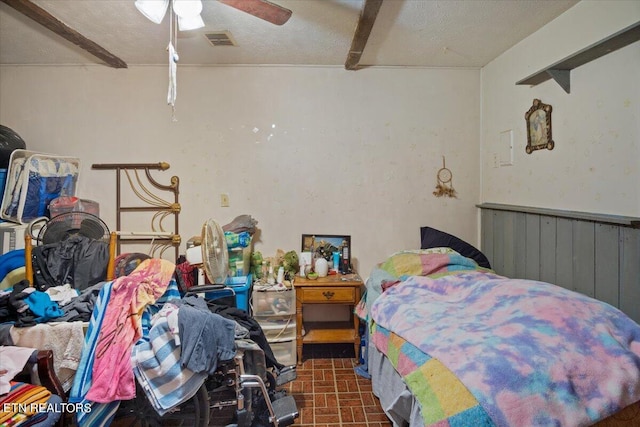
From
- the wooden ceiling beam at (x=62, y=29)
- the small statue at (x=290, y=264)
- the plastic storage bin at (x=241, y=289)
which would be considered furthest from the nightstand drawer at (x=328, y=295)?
the wooden ceiling beam at (x=62, y=29)

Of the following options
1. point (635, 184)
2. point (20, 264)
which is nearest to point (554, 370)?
point (635, 184)

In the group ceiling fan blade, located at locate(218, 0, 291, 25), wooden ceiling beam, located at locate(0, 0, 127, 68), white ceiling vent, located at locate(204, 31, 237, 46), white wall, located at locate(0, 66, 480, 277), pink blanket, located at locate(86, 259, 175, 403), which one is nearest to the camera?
pink blanket, located at locate(86, 259, 175, 403)

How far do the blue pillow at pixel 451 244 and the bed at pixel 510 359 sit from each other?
0.93 meters

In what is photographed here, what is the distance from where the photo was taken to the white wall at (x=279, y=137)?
Answer: 3.07m

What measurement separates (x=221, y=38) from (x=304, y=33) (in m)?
0.61

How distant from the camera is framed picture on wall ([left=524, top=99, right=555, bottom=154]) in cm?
232

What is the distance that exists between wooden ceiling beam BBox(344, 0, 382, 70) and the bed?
1.70 meters

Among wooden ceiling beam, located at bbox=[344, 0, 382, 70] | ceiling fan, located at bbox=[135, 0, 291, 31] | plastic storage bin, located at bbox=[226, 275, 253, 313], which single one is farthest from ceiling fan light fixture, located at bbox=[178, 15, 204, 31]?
plastic storage bin, located at bbox=[226, 275, 253, 313]

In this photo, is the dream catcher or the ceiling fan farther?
the dream catcher

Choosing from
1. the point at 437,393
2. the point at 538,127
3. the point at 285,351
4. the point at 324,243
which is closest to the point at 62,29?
the point at 324,243

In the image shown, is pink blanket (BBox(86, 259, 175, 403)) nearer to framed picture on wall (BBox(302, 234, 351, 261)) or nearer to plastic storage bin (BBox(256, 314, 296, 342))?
plastic storage bin (BBox(256, 314, 296, 342))

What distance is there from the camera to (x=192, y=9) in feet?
5.32

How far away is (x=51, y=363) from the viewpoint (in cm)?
158

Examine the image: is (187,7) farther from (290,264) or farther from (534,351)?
(534,351)
